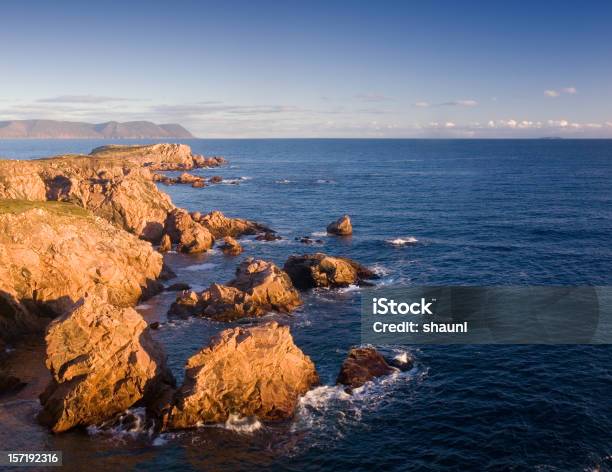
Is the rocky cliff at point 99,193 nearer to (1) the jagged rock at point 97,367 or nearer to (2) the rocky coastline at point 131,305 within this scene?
(2) the rocky coastline at point 131,305

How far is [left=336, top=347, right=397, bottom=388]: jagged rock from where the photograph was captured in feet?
144

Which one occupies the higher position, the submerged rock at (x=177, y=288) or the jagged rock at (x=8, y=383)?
the submerged rock at (x=177, y=288)

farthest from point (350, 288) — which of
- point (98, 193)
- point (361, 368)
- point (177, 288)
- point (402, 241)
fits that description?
point (98, 193)

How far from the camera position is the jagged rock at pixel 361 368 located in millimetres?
43812

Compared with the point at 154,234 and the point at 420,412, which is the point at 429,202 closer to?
the point at 154,234

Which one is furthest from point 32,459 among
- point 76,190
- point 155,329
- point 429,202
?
point 429,202

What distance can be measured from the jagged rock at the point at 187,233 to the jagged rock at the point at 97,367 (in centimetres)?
4445

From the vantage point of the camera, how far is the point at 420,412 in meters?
39.1

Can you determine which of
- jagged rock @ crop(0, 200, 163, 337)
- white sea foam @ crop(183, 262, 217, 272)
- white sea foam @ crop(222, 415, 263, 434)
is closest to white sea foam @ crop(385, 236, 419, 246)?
white sea foam @ crop(183, 262, 217, 272)

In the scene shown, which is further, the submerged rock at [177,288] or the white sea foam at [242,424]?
the submerged rock at [177,288]

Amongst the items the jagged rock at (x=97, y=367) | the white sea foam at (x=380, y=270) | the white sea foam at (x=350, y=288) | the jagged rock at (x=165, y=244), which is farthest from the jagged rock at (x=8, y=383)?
the white sea foam at (x=380, y=270)

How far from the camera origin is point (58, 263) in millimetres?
58062

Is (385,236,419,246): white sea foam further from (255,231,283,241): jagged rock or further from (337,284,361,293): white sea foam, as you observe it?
(337,284,361,293): white sea foam

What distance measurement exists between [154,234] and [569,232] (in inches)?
3043
